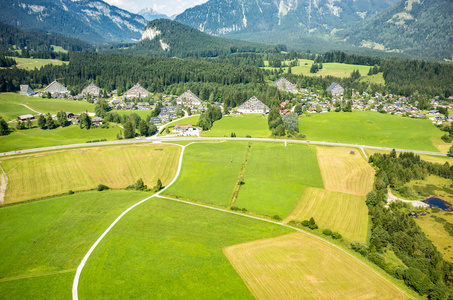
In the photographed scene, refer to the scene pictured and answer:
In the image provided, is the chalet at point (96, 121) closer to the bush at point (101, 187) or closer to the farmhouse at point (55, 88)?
the bush at point (101, 187)

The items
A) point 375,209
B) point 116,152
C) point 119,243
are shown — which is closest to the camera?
point 119,243

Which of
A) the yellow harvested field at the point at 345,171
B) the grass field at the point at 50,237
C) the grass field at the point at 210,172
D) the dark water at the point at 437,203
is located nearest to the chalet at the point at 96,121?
the grass field at the point at 210,172

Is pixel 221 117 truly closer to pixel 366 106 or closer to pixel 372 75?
pixel 366 106

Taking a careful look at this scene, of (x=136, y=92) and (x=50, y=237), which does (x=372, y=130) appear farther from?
(x=136, y=92)

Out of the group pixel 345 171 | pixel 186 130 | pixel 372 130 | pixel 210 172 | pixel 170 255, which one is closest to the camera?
pixel 170 255

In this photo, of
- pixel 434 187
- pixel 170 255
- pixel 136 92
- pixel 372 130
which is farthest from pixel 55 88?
pixel 434 187

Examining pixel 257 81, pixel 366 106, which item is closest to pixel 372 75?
pixel 366 106
